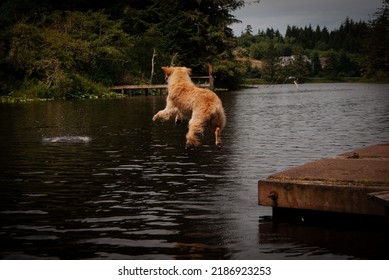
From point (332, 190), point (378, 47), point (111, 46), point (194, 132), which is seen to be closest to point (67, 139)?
point (194, 132)

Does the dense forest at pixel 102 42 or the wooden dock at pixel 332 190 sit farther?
the dense forest at pixel 102 42

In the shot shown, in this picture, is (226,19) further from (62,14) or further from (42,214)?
(42,214)

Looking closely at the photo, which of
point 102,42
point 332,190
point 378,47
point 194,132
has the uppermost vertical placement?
point 102,42

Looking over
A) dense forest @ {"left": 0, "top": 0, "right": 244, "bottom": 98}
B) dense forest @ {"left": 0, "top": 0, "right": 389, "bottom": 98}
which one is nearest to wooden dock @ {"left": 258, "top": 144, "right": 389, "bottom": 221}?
dense forest @ {"left": 0, "top": 0, "right": 389, "bottom": 98}

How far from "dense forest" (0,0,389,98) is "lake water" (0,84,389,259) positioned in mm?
22388

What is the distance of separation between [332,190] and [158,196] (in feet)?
11.5

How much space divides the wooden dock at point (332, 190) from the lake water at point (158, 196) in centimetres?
31

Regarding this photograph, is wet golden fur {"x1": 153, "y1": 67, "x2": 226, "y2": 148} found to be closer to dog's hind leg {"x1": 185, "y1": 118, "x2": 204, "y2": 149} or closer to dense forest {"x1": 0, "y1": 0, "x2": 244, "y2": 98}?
dog's hind leg {"x1": 185, "y1": 118, "x2": 204, "y2": 149}

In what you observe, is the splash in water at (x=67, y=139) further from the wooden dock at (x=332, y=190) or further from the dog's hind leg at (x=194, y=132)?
the wooden dock at (x=332, y=190)

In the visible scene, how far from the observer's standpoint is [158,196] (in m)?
10.2

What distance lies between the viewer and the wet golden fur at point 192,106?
10070mm

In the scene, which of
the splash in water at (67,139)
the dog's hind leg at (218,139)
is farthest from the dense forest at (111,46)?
the dog's hind leg at (218,139)

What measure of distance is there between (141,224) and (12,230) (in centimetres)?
180

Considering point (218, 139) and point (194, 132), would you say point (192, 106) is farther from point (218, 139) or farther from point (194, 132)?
point (218, 139)
